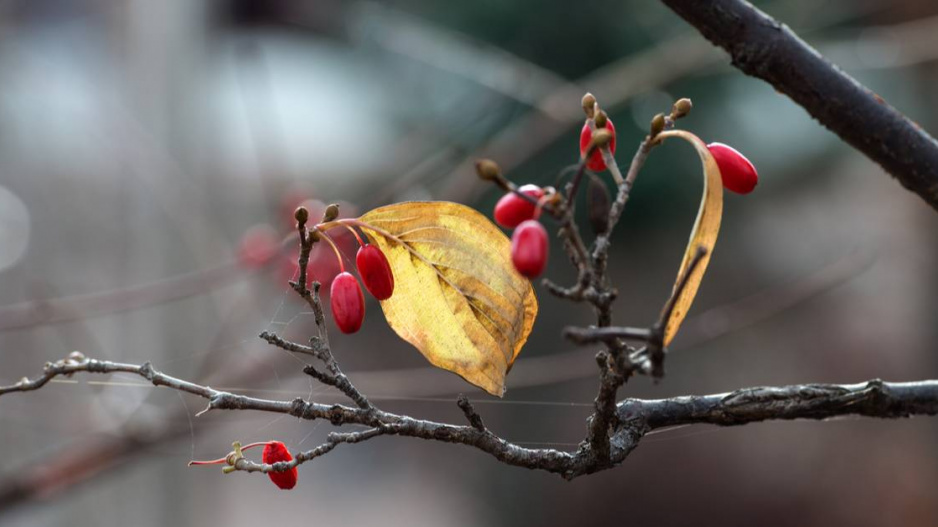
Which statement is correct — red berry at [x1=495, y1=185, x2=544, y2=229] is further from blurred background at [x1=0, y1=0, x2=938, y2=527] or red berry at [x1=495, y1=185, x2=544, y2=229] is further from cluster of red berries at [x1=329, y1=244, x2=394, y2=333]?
blurred background at [x1=0, y1=0, x2=938, y2=527]

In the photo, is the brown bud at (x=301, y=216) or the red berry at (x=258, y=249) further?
the red berry at (x=258, y=249)

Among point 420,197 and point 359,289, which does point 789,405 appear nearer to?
point 359,289

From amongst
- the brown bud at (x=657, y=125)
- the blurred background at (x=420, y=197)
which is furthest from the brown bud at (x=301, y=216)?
the blurred background at (x=420, y=197)

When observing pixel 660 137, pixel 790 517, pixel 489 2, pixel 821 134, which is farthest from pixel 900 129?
pixel 790 517

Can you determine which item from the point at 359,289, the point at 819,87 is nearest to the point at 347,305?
the point at 359,289

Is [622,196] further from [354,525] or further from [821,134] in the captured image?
[354,525]

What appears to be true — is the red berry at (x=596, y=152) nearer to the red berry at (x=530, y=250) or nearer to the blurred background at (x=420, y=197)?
the red berry at (x=530, y=250)
